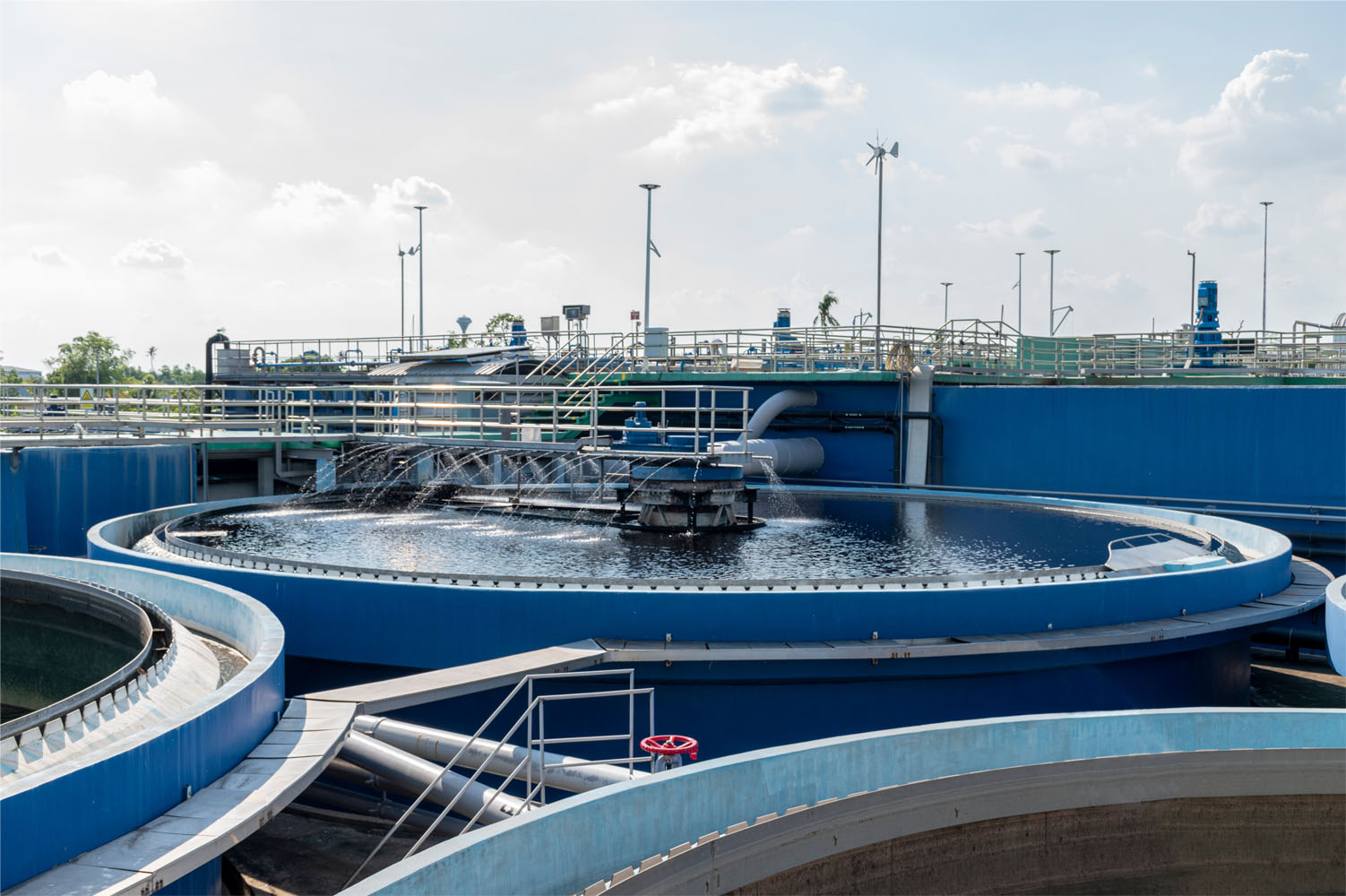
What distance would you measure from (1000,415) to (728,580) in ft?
42.4

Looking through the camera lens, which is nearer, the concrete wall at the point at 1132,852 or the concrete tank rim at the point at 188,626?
the concrete tank rim at the point at 188,626

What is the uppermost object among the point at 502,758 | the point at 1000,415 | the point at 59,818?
the point at 1000,415

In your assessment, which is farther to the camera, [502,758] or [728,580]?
[728,580]

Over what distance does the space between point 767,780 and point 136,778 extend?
342cm

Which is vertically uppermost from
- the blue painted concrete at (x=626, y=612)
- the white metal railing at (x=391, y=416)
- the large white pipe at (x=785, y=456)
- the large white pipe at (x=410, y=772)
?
the white metal railing at (x=391, y=416)

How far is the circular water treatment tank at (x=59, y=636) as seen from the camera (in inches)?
405

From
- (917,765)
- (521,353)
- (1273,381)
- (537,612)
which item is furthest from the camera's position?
(521,353)

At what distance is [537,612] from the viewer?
408 inches

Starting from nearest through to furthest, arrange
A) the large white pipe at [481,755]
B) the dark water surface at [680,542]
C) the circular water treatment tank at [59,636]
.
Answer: the large white pipe at [481,755]
the circular water treatment tank at [59,636]
the dark water surface at [680,542]

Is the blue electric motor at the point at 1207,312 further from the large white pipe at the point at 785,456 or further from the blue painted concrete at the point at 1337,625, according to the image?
the blue painted concrete at the point at 1337,625

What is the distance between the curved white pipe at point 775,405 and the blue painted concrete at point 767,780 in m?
15.9

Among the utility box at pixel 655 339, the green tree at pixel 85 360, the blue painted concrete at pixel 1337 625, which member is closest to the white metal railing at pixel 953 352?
the utility box at pixel 655 339

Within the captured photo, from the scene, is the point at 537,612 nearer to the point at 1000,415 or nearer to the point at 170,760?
the point at 170,760

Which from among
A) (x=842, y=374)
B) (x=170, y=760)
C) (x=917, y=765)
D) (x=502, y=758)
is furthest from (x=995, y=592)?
(x=842, y=374)
